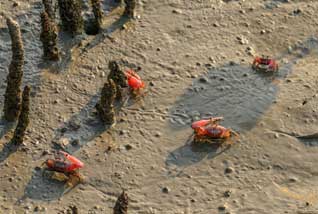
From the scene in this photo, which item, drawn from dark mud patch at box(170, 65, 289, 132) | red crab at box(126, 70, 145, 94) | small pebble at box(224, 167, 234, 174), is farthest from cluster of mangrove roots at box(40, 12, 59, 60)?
small pebble at box(224, 167, 234, 174)

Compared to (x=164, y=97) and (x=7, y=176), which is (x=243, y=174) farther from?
(x=7, y=176)

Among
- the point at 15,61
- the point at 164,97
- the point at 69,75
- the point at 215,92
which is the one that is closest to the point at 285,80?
the point at 215,92

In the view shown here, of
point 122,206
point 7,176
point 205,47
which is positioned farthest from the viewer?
point 205,47

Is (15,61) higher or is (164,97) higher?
(15,61)

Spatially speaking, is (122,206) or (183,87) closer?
(122,206)

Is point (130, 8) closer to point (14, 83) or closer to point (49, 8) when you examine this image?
point (49, 8)

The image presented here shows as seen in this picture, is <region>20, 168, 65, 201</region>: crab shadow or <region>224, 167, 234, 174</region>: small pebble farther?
<region>224, 167, 234, 174</region>: small pebble

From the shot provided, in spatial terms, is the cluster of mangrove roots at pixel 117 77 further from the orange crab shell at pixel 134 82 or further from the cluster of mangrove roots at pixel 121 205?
the cluster of mangrove roots at pixel 121 205

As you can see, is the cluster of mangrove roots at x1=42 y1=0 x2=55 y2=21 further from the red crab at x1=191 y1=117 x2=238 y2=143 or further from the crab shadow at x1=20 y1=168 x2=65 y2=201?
the red crab at x1=191 y1=117 x2=238 y2=143
